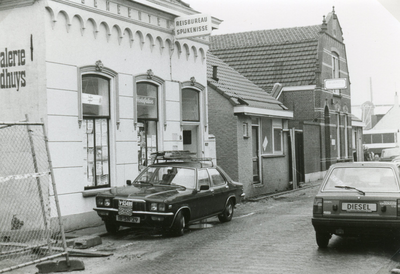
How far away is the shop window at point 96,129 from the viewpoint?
13000 mm

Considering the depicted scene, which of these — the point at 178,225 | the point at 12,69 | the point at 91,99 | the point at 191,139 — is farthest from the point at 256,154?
the point at 12,69

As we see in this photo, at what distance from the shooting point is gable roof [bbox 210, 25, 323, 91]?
29.4 meters

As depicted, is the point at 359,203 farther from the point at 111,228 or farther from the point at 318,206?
the point at 111,228

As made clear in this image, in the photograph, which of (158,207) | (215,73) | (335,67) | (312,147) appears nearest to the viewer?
(158,207)

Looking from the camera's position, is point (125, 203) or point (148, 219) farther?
point (125, 203)

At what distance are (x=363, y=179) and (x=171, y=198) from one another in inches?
148

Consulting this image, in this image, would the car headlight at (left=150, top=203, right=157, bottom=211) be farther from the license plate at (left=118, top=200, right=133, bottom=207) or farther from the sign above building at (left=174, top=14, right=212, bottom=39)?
the sign above building at (left=174, top=14, right=212, bottom=39)

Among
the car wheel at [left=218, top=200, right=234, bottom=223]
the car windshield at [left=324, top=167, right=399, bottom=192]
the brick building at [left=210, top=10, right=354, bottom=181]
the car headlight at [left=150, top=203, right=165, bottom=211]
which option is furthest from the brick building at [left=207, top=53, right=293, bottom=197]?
the car windshield at [left=324, top=167, right=399, bottom=192]

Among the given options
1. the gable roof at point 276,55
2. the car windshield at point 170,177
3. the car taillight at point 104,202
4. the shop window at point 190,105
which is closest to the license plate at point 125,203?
the car taillight at point 104,202

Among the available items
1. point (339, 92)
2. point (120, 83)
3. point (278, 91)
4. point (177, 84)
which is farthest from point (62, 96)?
point (339, 92)

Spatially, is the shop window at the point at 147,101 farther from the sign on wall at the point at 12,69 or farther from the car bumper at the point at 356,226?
the car bumper at the point at 356,226

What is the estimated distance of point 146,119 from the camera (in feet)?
49.4

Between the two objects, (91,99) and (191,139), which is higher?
(91,99)

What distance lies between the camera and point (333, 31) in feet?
108
